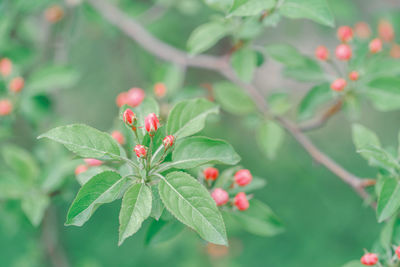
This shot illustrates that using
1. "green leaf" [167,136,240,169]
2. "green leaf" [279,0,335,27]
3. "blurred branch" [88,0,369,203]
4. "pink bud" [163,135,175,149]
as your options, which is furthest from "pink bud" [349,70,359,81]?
Answer: "pink bud" [163,135,175,149]

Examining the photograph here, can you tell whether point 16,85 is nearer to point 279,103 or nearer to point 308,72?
point 279,103

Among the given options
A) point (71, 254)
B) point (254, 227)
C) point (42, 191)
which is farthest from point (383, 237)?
point (71, 254)

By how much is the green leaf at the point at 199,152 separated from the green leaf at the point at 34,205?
864 mm

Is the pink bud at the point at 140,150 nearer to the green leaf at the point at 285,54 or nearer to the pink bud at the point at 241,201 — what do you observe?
the pink bud at the point at 241,201

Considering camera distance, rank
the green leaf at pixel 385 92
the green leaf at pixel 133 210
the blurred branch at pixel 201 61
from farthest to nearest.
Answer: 1. the blurred branch at pixel 201 61
2. the green leaf at pixel 385 92
3. the green leaf at pixel 133 210

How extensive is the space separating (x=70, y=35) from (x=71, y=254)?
2.52 m

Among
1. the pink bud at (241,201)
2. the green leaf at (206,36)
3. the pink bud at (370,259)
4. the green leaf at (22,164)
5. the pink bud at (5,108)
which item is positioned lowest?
the green leaf at (22,164)

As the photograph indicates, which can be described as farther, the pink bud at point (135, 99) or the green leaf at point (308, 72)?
the green leaf at point (308, 72)

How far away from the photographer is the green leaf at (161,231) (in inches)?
58.4

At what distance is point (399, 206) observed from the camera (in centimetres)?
130

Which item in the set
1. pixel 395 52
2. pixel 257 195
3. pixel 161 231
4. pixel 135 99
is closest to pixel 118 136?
pixel 135 99

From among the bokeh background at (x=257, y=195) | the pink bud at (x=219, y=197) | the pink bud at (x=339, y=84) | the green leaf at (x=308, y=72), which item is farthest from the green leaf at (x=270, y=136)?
the bokeh background at (x=257, y=195)

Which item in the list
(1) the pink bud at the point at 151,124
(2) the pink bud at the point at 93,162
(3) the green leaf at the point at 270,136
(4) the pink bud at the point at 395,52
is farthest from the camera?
(4) the pink bud at the point at 395,52

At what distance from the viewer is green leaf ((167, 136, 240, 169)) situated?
123 centimetres
